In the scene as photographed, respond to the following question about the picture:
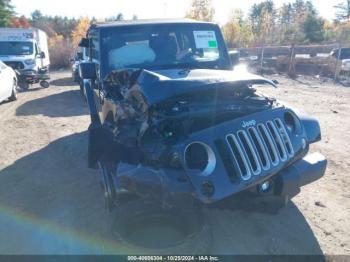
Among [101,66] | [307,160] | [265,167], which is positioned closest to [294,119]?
[307,160]

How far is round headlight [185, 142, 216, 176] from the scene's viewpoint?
2.90 meters

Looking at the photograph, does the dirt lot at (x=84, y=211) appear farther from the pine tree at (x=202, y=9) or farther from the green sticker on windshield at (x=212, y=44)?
the pine tree at (x=202, y=9)

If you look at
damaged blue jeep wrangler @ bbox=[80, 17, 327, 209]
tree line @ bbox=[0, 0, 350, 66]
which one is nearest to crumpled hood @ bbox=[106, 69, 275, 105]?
damaged blue jeep wrangler @ bbox=[80, 17, 327, 209]

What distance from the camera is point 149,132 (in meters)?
3.27

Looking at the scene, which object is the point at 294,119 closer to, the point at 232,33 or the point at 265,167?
the point at 265,167

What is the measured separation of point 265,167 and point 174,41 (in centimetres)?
251

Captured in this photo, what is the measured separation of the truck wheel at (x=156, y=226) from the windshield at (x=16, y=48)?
556 inches

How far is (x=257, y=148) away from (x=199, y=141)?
54 centimetres

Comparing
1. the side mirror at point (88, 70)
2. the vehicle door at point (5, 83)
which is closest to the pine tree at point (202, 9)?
the vehicle door at point (5, 83)

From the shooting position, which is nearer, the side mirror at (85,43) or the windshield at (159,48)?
the windshield at (159,48)

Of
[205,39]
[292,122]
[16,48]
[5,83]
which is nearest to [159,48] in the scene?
[205,39]

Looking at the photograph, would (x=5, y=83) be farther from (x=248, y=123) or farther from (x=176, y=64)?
(x=248, y=123)

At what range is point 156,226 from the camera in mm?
3268

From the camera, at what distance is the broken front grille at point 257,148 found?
2971 millimetres
